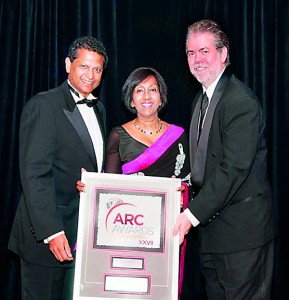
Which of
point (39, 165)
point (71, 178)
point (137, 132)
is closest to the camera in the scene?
point (39, 165)

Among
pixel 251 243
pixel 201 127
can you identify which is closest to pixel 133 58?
pixel 201 127

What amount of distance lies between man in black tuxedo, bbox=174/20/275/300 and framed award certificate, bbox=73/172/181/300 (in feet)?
0.32

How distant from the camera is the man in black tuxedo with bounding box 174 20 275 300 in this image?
205 cm

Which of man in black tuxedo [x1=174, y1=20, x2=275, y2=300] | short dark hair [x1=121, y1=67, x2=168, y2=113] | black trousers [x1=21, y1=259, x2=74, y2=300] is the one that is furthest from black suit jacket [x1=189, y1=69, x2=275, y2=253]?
black trousers [x1=21, y1=259, x2=74, y2=300]

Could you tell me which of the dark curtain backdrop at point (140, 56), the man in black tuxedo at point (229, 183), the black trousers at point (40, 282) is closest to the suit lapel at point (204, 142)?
the man in black tuxedo at point (229, 183)

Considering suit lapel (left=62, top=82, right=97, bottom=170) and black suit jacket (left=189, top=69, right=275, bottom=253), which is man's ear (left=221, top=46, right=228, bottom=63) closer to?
black suit jacket (left=189, top=69, right=275, bottom=253)

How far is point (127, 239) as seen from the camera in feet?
6.92

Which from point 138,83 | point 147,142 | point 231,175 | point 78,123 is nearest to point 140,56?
point 138,83

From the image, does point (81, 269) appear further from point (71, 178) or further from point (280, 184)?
point (280, 184)

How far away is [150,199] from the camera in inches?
84.0

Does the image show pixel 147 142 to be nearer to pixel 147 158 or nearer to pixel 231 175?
pixel 147 158

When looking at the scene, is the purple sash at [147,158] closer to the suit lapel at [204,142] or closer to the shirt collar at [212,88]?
the suit lapel at [204,142]

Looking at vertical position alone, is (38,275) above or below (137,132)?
below

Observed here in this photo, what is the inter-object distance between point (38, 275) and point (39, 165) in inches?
18.9
